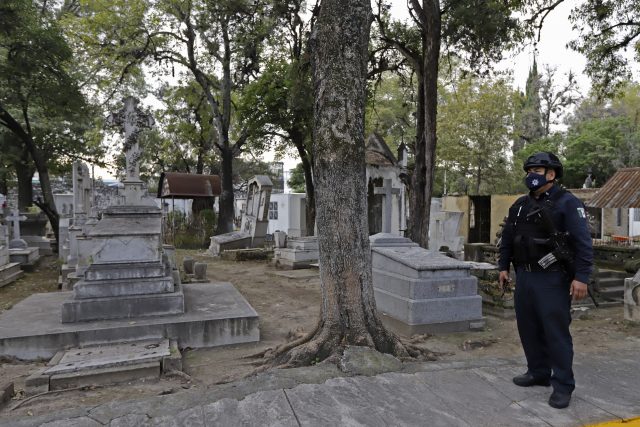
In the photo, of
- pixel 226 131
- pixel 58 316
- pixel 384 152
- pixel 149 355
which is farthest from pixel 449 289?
pixel 226 131

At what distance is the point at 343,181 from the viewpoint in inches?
167

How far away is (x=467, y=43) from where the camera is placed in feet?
36.2

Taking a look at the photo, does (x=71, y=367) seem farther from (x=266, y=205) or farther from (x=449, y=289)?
(x=266, y=205)

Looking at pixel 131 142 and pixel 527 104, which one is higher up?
pixel 527 104

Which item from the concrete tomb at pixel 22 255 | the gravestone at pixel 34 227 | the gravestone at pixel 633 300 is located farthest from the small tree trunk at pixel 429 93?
the gravestone at pixel 34 227

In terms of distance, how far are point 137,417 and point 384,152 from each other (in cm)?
1430

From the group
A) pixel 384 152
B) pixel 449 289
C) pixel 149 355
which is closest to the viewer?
pixel 149 355

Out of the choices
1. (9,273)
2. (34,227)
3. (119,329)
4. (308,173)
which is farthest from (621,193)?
(34,227)

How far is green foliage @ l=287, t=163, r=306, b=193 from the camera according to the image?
119ft

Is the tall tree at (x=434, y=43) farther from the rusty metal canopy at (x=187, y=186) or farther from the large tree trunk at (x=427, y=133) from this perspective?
the rusty metal canopy at (x=187, y=186)

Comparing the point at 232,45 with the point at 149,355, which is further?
the point at 232,45

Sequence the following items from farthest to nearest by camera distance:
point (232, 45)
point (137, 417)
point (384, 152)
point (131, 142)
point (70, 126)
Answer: point (70, 126) → point (232, 45) → point (384, 152) → point (131, 142) → point (137, 417)

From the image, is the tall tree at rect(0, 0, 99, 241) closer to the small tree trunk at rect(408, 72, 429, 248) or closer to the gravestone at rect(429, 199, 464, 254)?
the small tree trunk at rect(408, 72, 429, 248)

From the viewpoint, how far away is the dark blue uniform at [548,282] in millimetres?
3078
